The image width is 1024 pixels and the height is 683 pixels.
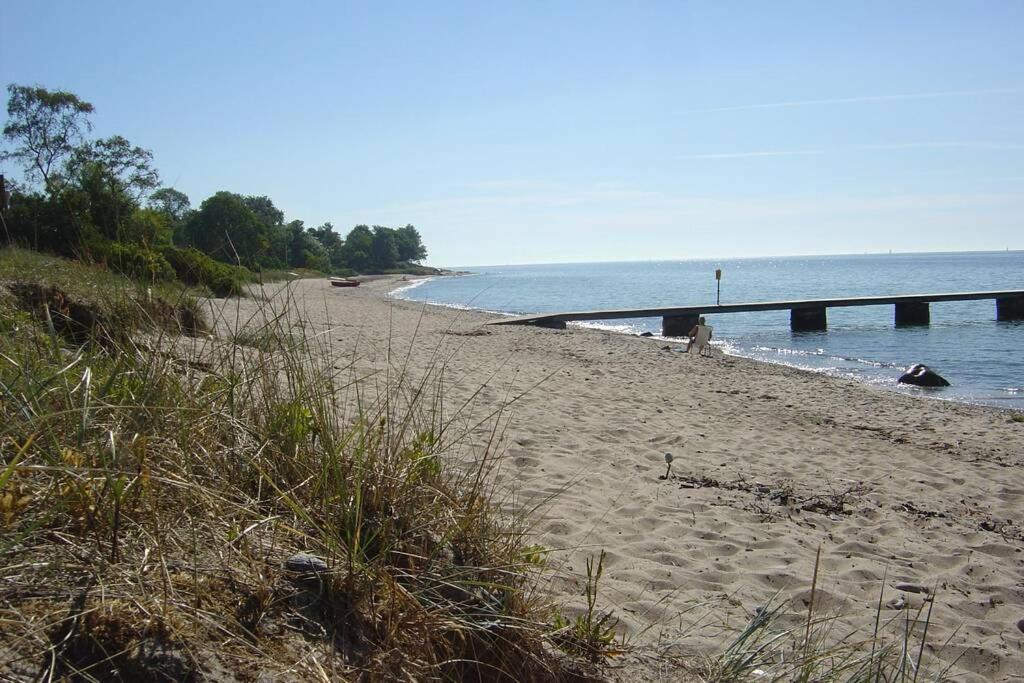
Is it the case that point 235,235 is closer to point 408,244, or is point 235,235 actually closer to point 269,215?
point 269,215

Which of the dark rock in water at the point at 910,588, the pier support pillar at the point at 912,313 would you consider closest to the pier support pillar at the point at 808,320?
the pier support pillar at the point at 912,313

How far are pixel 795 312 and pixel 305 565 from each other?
28.6m

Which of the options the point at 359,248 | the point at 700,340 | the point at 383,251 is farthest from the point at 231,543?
the point at 383,251

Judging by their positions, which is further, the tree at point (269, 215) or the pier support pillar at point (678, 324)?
the pier support pillar at point (678, 324)

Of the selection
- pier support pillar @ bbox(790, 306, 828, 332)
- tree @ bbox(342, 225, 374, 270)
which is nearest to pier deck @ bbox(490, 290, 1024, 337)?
pier support pillar @ bbox(790, 306, 828, 332)

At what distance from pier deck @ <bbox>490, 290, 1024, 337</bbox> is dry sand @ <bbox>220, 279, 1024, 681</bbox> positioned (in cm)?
1339

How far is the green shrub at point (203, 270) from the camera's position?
3.67 metres

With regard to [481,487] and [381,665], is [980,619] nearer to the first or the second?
[481,487]

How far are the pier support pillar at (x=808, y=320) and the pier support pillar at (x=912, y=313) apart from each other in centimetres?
413

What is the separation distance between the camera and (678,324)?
25406mm

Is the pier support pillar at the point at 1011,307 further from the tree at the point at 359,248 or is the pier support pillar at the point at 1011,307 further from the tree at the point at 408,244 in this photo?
the tree at the point at 408,244

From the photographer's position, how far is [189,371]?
3051 millimetres

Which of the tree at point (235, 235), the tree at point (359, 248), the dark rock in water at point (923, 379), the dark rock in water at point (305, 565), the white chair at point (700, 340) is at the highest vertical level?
the tree at point (359, 248)

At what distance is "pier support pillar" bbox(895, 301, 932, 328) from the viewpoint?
30.0 metres
